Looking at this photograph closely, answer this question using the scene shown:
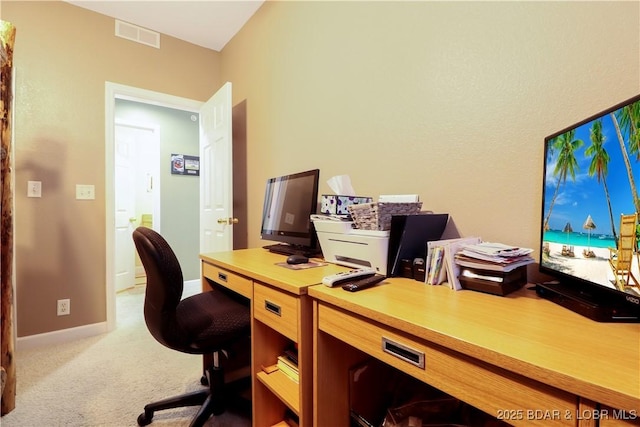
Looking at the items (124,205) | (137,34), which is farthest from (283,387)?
(124,205)

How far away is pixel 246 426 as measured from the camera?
135 cm

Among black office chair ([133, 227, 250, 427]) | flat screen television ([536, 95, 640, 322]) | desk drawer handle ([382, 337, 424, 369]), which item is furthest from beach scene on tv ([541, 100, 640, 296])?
black office chair ([133, 227, 250, 427])

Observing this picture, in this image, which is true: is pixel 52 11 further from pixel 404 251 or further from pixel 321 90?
pixel 404 251

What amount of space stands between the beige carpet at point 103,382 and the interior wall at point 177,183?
143cm

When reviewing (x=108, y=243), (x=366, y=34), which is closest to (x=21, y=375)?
(x=108, y=243)

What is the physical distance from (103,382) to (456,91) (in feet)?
7.89


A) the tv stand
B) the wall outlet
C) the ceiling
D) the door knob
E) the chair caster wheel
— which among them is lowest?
the chair caster wheel

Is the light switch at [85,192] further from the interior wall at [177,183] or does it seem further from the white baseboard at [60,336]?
the interior wall at [177,183]

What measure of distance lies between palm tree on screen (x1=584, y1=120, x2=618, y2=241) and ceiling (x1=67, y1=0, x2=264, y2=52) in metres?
2.44

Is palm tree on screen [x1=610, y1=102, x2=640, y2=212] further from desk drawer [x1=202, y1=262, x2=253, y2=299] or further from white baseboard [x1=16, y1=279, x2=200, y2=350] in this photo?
white baseboard [x1=16, y1=279, x2=200, y2=350]

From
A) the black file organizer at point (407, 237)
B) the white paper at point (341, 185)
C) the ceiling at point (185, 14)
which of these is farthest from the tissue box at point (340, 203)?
the ceiling at point (185, 14)

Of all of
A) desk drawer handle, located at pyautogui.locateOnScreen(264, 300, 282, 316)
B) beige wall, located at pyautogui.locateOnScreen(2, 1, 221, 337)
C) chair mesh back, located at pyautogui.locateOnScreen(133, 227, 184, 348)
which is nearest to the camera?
desk drawer handle, located at pyautogui.locateOnScreen(264, 300, 282, 316)

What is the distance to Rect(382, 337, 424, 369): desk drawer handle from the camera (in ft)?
2.04

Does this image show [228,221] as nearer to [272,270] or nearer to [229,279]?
[229,279]
